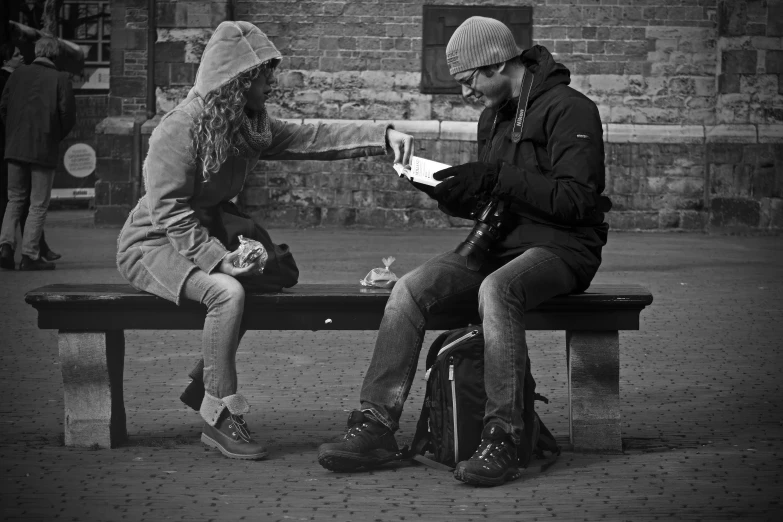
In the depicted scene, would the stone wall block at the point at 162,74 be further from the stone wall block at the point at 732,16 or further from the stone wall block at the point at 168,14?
the stone wall block at the point at 732,16

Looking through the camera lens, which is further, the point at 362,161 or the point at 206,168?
the point at 362,161

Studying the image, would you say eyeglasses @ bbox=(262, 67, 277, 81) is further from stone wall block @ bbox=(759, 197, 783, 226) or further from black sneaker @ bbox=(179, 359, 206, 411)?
stone wall block @ bbox=(759, 197, 783, 226)

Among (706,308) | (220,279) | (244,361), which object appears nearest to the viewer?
(220,279)

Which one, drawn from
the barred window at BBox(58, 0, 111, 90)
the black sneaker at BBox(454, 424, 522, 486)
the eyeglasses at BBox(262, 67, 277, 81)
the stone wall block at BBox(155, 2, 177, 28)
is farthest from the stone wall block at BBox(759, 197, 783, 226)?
the barred window at BBox(58, 0, 111, 90)

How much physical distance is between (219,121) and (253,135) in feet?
0.75

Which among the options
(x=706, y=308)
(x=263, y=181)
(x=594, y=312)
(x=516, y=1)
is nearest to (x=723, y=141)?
(x=516, y=1)

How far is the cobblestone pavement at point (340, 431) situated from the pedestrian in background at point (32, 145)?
2.20 meters

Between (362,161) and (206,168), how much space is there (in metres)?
12.1

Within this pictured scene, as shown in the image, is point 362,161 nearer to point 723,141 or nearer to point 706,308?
point 723,141

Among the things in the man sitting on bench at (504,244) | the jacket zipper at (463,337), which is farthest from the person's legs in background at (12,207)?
the jacket zipper at (463,337)

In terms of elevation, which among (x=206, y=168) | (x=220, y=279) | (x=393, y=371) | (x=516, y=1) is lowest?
(x=393, y=371)

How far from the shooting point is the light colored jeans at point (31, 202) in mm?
11617

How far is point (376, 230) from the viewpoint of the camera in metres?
16.7

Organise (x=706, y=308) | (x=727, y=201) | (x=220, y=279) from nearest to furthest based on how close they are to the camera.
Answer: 1. (x=220, y=279)
2. (x=706, y=308)
3. (x=727, y=201)
